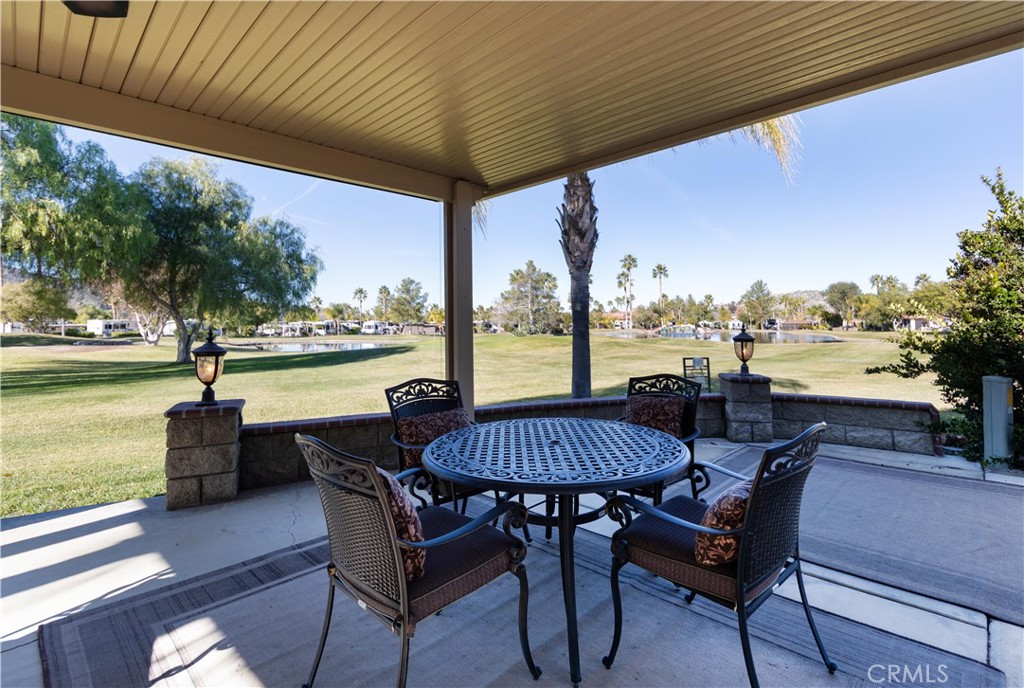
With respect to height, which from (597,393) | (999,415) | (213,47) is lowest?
(597,393)

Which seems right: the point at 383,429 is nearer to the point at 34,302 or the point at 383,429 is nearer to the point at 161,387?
the point at 34,302

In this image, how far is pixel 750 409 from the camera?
466 cm

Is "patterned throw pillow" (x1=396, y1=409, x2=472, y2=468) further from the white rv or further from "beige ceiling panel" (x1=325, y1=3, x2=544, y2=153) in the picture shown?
the white rv

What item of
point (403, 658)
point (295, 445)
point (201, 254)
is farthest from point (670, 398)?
point (201, 254)

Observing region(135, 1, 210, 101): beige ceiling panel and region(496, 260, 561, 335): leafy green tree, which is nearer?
region(135, 1, 210, 101): beige ceiling panel

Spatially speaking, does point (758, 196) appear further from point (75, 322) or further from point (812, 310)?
point (75, 322)

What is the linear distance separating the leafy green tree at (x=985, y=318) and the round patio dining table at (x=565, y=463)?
12.7 feet

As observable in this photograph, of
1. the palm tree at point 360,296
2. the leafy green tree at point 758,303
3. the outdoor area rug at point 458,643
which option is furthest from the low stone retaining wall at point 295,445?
the leafy green tree at point 758,303

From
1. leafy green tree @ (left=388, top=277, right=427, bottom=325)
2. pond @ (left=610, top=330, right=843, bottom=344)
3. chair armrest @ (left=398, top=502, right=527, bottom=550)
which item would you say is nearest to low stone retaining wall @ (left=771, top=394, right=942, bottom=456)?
chair armrest @ (left=398, top=502, right=527, bottom=550)

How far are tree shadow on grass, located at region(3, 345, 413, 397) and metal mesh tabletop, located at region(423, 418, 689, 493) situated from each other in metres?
7.10

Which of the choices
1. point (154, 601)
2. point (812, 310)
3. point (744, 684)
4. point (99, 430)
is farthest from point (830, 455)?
point (812, 310)

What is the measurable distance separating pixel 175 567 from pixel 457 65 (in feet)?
Answer: 9.97

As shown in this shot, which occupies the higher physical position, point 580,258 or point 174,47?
point 174,47

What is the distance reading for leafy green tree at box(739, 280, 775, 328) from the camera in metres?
13.8
